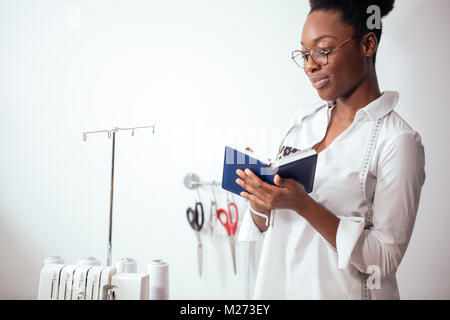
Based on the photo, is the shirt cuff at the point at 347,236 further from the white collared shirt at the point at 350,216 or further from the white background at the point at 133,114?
the white background at the point at 133,114

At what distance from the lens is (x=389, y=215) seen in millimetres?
832

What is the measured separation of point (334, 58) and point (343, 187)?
31 cm

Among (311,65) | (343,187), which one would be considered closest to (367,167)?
(343,187)

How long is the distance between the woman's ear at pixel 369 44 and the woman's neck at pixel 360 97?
55 mm

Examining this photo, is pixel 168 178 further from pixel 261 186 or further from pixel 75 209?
pixel 261 186

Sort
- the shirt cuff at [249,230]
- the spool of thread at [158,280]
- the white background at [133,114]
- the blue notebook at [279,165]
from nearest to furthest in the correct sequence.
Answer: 1. the blue notebook at [279,165]
2. the spool of thread at [158,280]
3. the shirt cuff at [249,230]
4. the white background at [133,114]

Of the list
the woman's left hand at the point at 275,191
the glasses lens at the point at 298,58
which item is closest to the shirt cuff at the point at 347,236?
the woman's left hand at the point at 275,191

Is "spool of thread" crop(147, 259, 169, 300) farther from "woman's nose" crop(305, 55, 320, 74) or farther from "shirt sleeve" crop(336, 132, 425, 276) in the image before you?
"woman's nose" crop(305, 55, 320, 74)

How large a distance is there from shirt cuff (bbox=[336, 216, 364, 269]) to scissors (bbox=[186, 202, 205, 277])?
507 millimetres

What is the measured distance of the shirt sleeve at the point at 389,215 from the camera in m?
0.82

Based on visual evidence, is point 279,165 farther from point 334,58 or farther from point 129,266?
point 129,266

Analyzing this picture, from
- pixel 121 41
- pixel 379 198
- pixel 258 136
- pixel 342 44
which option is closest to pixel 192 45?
pixel 121 41

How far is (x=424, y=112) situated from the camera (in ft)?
3.50

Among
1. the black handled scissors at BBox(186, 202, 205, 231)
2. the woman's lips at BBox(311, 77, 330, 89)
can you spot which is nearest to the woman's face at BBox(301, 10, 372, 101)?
the woman's lips at BBox(311, 77, 330, 89)
